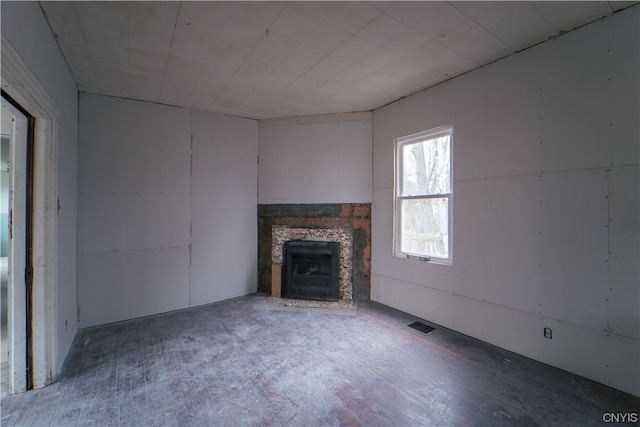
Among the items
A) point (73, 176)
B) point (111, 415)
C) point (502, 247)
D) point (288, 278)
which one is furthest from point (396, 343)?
point (73, 176)

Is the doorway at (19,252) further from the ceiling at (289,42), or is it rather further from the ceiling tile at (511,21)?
the ceiling tile at (511,21)

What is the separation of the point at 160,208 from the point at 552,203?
4.57 m

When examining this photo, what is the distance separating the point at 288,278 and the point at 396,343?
207 cm

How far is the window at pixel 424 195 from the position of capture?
3.45m

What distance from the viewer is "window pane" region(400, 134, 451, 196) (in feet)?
11.4

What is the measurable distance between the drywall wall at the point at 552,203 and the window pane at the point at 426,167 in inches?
8.1

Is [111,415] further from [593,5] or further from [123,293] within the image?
[593,5]

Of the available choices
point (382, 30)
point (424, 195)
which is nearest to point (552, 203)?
point (424, 195)

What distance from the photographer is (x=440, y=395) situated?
213 centimetres

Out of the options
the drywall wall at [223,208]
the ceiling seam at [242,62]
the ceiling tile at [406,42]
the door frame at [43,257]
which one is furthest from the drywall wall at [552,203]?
the door frame at [43,257]

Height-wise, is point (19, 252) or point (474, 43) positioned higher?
point (474, 43)

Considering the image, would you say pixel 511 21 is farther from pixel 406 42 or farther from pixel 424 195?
pixel 424 195

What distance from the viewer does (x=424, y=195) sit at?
368 cm

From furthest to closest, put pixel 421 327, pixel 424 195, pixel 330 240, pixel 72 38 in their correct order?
1. pixel 330 240
2. pixel 424 195
3. pixel 421 327
4. pixel 72 38
